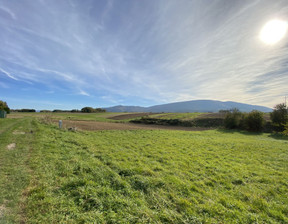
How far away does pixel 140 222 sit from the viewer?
3270 millimetres

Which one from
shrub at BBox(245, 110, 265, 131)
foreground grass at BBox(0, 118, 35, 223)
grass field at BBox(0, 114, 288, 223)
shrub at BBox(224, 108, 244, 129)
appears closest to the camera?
foreground grass at BBox(0, 118, 35, 223)

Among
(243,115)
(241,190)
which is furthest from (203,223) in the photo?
(243,115)

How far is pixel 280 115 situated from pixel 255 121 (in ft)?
17.5

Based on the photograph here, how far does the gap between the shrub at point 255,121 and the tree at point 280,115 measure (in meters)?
2.51

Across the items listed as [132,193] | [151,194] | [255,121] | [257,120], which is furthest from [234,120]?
[132,193]

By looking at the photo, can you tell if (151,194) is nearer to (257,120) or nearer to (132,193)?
(132,193)

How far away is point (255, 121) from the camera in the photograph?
30000 millimetres

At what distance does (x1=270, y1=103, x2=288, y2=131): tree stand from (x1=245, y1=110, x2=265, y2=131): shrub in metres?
2.51

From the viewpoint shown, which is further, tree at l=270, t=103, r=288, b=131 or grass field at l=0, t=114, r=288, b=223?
tree at l=270, t=103, r=288, b=131

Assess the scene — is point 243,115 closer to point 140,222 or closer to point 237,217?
point 237,217

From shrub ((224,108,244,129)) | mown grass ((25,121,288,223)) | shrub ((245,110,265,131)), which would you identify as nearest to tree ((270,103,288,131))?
shrub ((245,110,265,131))

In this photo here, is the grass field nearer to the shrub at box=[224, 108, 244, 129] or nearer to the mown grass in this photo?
the mown grass

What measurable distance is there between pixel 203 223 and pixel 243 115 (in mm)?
39625

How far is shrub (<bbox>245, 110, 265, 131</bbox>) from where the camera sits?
97.5 feet
